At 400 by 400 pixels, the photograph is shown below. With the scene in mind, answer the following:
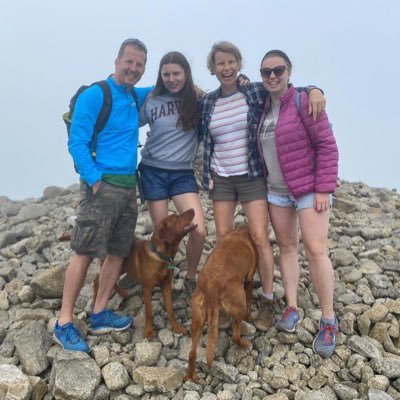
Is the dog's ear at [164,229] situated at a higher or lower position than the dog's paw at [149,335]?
higher

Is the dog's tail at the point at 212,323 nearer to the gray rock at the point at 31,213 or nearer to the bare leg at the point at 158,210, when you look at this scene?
the bare leg at the point at 158,210

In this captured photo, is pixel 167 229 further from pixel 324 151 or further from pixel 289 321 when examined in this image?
pixel 324 151

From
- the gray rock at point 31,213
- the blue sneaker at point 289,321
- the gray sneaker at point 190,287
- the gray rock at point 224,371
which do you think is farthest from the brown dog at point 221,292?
the gray rock at point 31,213

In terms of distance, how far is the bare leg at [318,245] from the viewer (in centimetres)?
500

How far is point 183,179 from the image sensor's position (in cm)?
596

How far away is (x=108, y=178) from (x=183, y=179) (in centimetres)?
116

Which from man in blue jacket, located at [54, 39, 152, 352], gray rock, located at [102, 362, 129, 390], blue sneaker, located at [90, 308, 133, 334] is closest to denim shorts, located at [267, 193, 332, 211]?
man in blue jacket, located at [54, 39, 152, 352]

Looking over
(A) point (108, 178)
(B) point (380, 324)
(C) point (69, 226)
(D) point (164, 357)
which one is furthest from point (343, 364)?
(C) point (69, 226)

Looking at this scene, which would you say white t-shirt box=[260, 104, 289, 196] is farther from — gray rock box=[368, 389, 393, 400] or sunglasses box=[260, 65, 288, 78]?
gray rock box=[368, 389, 393, 400]

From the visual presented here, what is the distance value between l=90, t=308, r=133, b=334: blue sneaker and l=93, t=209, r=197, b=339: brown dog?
0.36 metres

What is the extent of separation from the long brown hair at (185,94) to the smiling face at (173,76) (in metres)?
0.06

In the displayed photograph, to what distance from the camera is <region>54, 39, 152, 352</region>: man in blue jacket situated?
16.5ft

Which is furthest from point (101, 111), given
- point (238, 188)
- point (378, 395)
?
point (378, 395)

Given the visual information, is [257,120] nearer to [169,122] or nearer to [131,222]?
[169,122]
